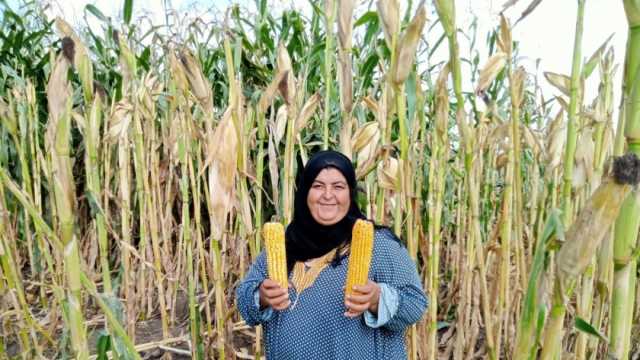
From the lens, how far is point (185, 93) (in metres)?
1.61

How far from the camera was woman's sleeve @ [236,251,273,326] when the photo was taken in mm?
1441

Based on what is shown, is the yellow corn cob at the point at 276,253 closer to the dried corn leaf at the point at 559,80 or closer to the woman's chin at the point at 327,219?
the woman's chin at the point at 327,219

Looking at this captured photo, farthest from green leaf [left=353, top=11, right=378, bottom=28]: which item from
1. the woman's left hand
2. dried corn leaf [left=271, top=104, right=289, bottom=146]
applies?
the woman's left hand

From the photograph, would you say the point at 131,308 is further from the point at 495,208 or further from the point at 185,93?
the point at 495,208

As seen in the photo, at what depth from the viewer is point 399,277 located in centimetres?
140

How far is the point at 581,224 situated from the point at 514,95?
0.96m

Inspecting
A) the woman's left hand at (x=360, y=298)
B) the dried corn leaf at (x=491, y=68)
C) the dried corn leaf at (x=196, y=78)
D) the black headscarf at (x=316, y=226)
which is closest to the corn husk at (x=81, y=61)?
the dried corn leaf at (x=196, y=78)

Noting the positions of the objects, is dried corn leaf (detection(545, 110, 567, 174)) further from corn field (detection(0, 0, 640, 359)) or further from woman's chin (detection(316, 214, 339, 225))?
woman's chin (detection(316, 214, 339, 225))

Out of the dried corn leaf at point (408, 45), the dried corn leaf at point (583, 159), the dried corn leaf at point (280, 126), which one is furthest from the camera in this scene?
the dried corn leaf at point (280, 126)

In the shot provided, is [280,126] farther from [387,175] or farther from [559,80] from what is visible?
[559,80]

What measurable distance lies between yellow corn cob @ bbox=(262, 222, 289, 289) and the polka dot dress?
16 centimetres

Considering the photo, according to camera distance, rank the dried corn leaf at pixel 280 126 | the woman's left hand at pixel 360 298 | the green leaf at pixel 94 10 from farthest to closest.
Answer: the green leaf at pixel 94 10 → the dried corn leaf at pixel 280 126 → the woman's left hand at pixel 360 298

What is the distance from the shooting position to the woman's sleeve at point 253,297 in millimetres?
1441

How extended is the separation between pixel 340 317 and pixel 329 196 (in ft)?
1.03
